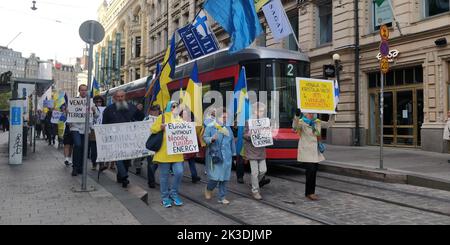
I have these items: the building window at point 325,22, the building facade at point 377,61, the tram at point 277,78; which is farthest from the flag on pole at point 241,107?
the building window at point 325,22

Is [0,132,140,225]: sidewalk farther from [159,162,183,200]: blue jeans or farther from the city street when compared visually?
[159,162,183,200]: blue jeans

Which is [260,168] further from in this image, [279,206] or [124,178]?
[124,178]

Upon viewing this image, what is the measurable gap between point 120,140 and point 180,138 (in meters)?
1.75

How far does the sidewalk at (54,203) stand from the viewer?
5539 millimetres

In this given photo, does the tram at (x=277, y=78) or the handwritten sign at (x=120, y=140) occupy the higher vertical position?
the tram at (x=277, y=78)

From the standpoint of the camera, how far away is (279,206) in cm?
741

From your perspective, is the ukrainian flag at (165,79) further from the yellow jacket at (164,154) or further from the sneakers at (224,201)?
the sneakers at (224,201)

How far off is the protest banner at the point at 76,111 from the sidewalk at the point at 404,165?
6787 millimetres

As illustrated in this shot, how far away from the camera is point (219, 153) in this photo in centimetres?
762

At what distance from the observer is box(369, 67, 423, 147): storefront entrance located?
57.0ft

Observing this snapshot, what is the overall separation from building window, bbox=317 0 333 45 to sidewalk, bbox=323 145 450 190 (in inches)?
332

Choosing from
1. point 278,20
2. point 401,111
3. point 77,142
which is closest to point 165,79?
point 77,142

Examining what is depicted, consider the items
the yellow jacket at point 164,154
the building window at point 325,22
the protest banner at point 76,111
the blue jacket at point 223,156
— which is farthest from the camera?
the building window at point 325,22

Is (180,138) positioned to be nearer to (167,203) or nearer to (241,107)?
(167,203)
